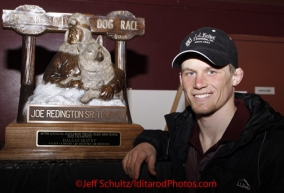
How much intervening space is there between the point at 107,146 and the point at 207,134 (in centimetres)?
66

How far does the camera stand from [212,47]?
155cm

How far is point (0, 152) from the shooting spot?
197cm

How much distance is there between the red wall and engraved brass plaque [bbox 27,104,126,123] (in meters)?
1.34

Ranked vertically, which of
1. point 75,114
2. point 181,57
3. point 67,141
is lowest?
point 67,141

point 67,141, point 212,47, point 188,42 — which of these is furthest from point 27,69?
point 212,47

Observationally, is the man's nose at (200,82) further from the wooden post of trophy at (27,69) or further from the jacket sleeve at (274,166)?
the wooden post of trophy at (27,69)

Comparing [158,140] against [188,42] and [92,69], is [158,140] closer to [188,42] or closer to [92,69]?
[188,42]

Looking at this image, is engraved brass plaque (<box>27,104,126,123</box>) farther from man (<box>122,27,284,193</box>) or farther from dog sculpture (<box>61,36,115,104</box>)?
man (<box>122,27,284,193</box>)

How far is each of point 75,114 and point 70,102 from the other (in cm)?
8

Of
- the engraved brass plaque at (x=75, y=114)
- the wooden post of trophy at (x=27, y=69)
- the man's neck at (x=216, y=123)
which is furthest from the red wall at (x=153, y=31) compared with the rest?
the man's neck at (x=216, y=123)

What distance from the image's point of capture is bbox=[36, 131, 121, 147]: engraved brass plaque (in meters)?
2.04

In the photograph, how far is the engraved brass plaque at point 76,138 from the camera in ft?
6.69

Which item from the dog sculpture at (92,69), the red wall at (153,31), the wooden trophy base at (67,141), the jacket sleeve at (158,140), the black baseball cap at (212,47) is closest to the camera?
the black baseball cap at (212,47)

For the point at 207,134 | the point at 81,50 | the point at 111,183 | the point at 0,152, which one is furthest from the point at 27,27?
the point at 207,134
